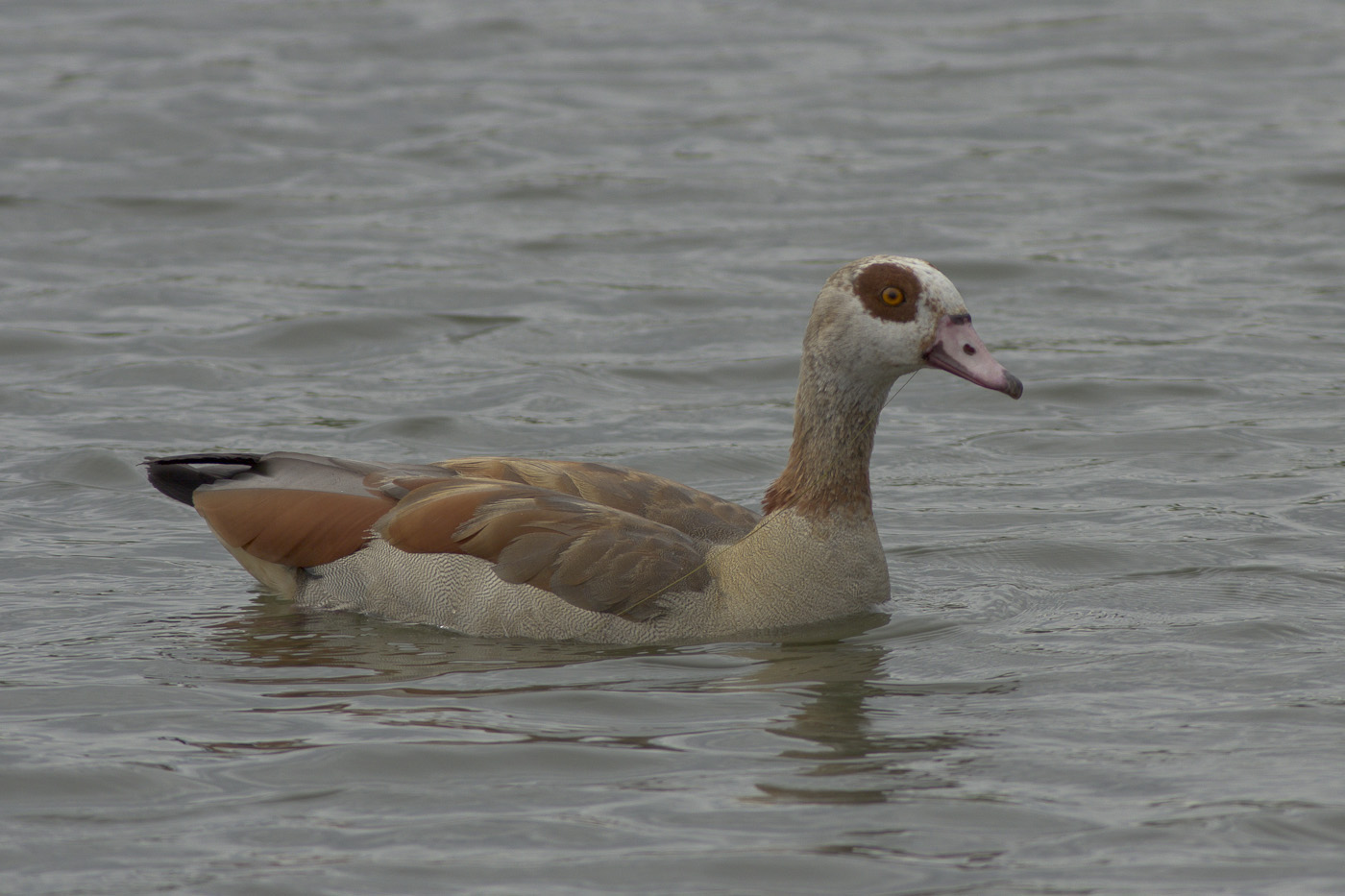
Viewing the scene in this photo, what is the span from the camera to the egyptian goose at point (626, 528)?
874 centimetres

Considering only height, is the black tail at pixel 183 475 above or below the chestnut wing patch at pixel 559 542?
above

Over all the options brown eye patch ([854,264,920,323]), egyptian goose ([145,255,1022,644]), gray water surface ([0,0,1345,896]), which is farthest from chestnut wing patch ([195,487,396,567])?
brown eye patch ([854,264,920,323])

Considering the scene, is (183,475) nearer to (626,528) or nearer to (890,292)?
(626,528)

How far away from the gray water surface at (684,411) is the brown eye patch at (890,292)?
146cm

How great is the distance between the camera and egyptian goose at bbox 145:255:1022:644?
28.7ft

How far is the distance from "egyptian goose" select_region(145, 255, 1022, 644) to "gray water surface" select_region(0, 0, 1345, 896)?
0.71 feet

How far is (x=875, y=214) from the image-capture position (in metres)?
17.7

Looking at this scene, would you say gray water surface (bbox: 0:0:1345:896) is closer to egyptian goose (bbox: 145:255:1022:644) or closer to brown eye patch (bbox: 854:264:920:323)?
egyptian goose (bbox: 145:255:1022:644)

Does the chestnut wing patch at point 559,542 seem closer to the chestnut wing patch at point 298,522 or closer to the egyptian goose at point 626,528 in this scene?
the egyptian goose at point 626,528

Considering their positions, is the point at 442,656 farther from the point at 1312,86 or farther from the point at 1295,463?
the point at 1312,86

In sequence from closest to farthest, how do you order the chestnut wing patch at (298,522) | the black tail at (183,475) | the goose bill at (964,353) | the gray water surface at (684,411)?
the gray water surface at (684,411)
the goose bill at (964,353)
the chestnut wing patch at (298,522)
the black tail at (183,475)

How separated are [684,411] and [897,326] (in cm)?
435

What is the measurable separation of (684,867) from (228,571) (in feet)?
14.4

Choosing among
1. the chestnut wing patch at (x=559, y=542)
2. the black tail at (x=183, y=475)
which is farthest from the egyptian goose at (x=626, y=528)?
the black tail at (x=183, y=475)
